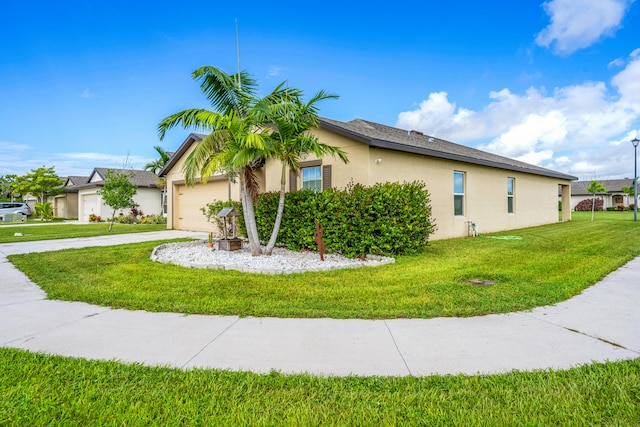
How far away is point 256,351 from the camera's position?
3049 millimetres

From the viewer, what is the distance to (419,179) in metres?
10.8

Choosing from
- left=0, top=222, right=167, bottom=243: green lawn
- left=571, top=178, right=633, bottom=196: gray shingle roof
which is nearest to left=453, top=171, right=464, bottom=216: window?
left=0, top=222, right=167, bottom=243: green lawn

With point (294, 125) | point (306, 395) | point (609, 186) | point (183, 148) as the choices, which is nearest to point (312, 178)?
point (294, 125)

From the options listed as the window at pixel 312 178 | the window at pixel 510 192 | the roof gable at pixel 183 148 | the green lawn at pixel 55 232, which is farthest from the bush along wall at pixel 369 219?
the green lawn at pixel 55 232

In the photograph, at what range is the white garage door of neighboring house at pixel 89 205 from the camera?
26.4 m

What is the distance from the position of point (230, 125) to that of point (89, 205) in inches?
1035

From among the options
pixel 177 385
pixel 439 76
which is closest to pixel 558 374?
pixel 177 385

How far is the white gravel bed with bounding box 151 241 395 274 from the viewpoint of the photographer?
Result: 670cm

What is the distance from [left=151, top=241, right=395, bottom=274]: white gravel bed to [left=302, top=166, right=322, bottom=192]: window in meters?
2.34

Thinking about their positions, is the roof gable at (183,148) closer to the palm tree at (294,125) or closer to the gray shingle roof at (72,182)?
the palm tree at (294,125)

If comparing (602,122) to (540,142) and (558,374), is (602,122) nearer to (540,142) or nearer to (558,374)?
(540,142)

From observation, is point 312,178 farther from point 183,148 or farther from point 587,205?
point 587,205

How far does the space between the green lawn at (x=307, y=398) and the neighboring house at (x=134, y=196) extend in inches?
987

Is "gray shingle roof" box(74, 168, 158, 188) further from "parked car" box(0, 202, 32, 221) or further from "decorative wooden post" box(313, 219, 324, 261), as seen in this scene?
"decorative wooden post" box(313, 219, 324, 261)
